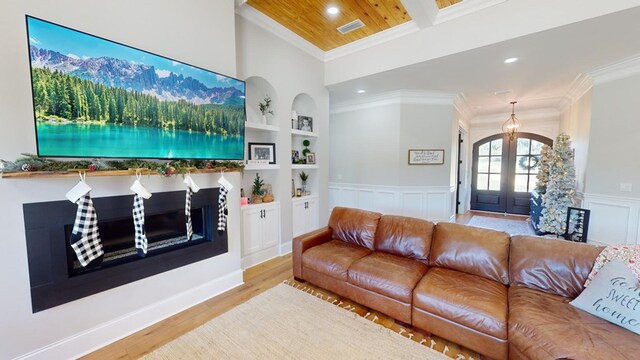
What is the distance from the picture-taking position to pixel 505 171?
6.98 m

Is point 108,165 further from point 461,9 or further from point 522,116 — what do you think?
point 522,116

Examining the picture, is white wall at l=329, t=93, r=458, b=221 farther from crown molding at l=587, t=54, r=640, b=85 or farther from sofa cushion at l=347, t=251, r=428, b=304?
sofa cushion at l=347, t=251, r=428, b=304

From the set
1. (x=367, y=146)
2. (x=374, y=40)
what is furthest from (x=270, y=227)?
(x=374, y=40)

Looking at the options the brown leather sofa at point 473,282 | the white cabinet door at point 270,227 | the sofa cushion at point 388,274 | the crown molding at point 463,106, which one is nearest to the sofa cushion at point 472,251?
the brown leather sofa at point 473,282

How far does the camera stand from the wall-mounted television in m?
1.62

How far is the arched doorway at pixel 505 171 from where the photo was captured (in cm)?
665

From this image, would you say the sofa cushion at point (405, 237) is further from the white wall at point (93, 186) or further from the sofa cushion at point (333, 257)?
the white wall at point (93, 186)

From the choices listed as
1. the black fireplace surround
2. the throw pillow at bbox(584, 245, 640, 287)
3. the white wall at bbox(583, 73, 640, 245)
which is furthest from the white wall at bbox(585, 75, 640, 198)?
the black fireplace surround

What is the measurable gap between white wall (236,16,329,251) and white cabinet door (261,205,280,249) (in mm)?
135

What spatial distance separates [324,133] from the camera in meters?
4.52

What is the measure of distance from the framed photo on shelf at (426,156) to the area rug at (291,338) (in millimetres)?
3719

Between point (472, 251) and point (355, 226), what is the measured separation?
1.24 meters

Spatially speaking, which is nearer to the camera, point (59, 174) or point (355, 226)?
point (59, 174)

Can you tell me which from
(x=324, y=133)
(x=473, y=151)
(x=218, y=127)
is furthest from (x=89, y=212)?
Answer: (x=473, y=151)
